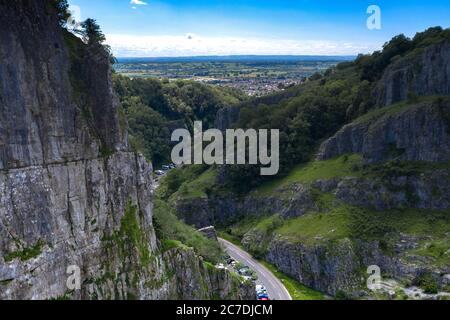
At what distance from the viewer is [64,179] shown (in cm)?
4234

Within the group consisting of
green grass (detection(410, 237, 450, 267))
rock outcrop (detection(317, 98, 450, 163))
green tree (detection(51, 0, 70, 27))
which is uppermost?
green tree (detection(51, 0, 70, 27))

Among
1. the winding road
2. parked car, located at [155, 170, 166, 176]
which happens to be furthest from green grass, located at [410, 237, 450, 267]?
parked car, located at [155, 170, 166, 176]

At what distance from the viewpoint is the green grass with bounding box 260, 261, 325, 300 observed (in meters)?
75.5

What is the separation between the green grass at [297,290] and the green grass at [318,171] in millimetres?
19676

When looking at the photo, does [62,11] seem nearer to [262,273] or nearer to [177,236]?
[177,236]

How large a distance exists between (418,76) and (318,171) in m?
24.2

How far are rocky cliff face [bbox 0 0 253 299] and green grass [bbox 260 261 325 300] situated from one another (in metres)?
26.8

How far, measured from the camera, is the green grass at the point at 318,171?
302 feet

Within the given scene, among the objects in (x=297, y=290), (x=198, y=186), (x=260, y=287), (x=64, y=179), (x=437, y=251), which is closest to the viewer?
(x=64, y=179)

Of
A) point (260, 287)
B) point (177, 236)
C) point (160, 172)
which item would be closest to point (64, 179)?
point (177, 236)

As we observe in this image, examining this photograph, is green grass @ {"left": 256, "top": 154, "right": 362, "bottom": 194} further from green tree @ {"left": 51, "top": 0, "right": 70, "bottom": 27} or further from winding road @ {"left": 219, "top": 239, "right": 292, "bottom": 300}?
green tree @ {"left": 51, "top": 0, "right": 70, "bottom": 27}

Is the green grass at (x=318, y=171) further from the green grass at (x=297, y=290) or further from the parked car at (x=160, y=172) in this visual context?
the parked car at (x=160, y=172)
